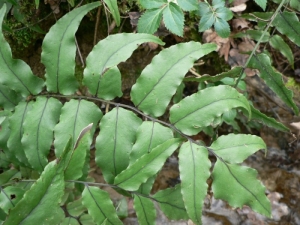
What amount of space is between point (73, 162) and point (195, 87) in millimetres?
1429

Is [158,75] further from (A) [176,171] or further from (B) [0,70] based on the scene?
(A) [176,171]

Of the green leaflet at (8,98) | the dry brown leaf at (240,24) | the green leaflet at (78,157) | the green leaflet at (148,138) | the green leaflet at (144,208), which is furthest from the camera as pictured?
the dry brown leaf at (240,24)

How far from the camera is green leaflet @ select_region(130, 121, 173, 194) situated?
51.5 inches

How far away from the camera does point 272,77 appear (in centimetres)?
175

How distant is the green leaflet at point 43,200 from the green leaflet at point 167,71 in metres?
0.44

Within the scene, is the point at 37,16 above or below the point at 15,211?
above

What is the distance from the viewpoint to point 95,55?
1363 millimetres

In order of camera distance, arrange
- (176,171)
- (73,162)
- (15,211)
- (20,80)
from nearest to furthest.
Result: (15,211)
(73,162)
(20,80)
(176,171)

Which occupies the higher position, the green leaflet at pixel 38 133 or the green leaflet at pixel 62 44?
the green leaflet at pixel 62 44

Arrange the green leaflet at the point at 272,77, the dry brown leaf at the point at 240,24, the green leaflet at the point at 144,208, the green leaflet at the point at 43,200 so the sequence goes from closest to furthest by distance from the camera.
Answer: the green leaflet at the point at 43,200
the green leaflet at the point at 144,208
the green leaflet at the point at 272,77
the dry brown leaf at the point at 240,24

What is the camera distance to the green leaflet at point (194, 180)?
1.27m

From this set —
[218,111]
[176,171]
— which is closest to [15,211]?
[218,111]

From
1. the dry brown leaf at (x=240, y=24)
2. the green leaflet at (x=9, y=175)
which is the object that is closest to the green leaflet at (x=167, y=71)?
the green leaflet at (x=9, y=175)

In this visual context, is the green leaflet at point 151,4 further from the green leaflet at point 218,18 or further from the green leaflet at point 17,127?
the green leaflet at point 17,127
